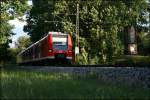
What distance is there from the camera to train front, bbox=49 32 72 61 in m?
39.1

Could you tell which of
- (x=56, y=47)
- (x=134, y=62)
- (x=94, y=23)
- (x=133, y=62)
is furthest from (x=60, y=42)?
(x=94, y=23)

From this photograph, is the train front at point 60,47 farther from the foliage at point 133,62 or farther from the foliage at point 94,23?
the foliage at point 94,23

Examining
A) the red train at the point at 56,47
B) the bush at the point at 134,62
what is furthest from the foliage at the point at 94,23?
the red train at the point at 56,47

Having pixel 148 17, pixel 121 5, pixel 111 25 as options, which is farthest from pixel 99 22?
pixel 148 17

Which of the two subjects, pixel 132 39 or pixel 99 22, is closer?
pixel 132 39

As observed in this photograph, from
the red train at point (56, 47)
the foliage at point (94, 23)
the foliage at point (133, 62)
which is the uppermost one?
the foliage at point (94, 23)

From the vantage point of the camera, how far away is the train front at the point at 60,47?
39.1m

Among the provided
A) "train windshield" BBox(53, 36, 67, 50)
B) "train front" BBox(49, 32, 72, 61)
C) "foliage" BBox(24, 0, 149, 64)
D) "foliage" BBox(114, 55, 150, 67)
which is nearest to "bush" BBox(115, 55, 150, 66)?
"foliage" BBox(114, 55, 150, 67)

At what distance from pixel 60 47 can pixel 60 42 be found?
1.60 feet

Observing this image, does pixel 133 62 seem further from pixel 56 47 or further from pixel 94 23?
pixel 94 23

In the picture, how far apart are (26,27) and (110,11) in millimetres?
25036

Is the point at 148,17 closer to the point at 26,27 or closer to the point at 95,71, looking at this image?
the point at 26,27

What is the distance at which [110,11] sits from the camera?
62.8m

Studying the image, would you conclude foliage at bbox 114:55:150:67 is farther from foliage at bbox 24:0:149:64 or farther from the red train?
foliage at bbox 24:0:149:64
